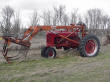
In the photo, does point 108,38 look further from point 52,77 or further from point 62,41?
point 52,77

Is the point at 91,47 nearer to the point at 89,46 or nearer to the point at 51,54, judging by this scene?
the point at 89,46

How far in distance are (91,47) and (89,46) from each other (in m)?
0.21

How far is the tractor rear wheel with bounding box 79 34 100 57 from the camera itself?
10.4 m

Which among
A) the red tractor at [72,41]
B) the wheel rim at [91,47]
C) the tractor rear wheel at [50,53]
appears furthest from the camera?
the wheel rim at [91,47]

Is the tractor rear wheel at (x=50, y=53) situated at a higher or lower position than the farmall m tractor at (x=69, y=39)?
lower

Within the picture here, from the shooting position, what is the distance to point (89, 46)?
36.2ft

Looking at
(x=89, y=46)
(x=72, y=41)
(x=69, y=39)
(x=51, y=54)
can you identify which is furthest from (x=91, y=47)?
(x=51, y=54)

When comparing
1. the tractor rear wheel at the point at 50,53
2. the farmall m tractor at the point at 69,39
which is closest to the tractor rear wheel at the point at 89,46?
the farmall m tractor at the point at 69,39

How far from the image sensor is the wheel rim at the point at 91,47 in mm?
10945

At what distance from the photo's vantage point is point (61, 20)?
32.1m

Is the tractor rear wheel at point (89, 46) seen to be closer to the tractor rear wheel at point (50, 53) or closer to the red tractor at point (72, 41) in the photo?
the red tractor at point (72, 41)

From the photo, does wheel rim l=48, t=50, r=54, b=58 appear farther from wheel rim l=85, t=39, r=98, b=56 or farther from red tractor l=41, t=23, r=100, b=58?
wheel rim l=85, t=39, r=98, b=56

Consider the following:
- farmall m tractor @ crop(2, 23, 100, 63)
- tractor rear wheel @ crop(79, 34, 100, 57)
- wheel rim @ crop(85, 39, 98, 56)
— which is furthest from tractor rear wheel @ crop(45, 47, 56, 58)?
wheel rim @ crop(85, 39, 98, 56)

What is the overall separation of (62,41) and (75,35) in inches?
36.0
